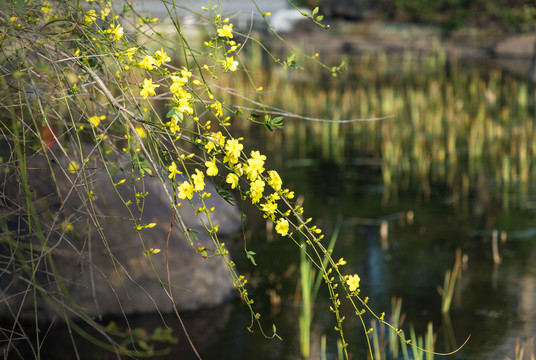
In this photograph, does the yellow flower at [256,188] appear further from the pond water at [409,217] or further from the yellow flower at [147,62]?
the pond water at [409,217]

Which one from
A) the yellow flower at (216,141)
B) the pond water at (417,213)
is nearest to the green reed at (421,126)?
the pond water at (417,213)

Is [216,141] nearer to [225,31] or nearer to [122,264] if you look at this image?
[225,31]

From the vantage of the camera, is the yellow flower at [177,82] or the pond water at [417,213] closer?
the yellow flower at [177,82]

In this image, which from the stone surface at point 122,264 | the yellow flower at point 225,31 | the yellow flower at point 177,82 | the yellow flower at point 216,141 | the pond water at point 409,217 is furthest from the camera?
the pond water at point 409,217

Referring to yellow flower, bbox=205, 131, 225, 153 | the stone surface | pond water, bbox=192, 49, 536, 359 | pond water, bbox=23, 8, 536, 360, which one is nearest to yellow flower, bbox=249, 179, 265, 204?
yellow flower, bbox=205, 131, 225, 153

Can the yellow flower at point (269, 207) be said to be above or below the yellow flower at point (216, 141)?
below

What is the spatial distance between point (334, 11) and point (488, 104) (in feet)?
39.0

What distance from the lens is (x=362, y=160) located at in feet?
30.3

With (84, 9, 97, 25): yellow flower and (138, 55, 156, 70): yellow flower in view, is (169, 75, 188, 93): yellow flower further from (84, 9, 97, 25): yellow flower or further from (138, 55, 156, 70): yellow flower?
(84, 9, 97, 25): yellow flower

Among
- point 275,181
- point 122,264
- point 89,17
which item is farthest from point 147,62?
point 122,264

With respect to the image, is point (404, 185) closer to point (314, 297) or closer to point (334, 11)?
point (314, 297)

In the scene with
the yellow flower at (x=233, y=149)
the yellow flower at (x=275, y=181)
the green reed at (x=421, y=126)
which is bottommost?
the green reed at (x=421, y=126)

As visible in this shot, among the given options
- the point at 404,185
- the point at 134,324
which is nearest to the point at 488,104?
the point at 404,185

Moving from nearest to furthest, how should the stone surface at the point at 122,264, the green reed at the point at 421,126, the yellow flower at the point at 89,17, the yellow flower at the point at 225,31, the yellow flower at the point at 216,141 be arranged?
the yellow flower at the point at 216,141 → the yellow flower at the point at 225,31 → the yellow flower at the point at 89,17 → the stone surface at the point at 122,264 → the green reed at the point at 421,126
